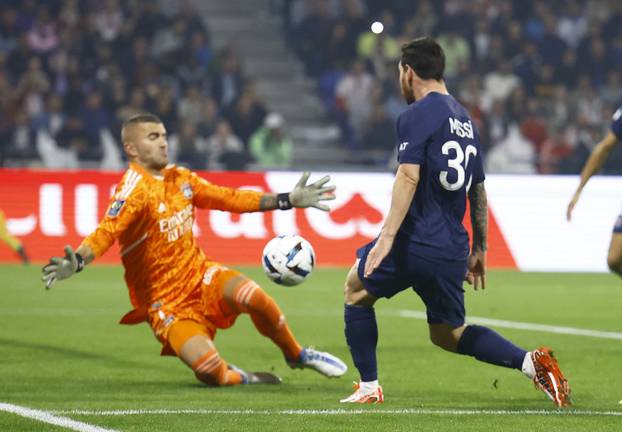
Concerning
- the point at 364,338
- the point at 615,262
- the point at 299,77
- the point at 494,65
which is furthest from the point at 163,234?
the point at 299,77

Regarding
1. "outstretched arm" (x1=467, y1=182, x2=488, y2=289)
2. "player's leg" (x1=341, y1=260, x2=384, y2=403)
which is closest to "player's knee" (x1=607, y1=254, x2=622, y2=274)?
"outstretched arm" (x1=467, y1=182, x2=488, y2=289)

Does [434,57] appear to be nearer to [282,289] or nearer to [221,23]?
[282,289]

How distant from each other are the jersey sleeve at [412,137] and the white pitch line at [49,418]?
2068 millimetres

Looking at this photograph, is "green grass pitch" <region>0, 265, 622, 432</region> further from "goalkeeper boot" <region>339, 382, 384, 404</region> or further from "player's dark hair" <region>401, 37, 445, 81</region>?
"player's dark hair" <region>401, 37, 445, 81</region>

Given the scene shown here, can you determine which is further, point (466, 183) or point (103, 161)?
point (103, 161)

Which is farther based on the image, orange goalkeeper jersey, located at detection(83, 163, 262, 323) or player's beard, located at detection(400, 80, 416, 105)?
orange goalkeeper jersey, located at detection(83, 163, 262, 323)

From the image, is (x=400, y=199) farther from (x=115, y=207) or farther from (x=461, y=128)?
(x=115, y=207)

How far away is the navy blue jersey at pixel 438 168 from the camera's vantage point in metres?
6.85

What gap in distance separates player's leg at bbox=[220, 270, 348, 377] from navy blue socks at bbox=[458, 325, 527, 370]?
4.14ft

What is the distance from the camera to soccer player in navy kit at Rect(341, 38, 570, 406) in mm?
6828

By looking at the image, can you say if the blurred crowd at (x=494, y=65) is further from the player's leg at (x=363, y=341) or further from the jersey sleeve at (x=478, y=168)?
the player's leg at (x=363, y=341)

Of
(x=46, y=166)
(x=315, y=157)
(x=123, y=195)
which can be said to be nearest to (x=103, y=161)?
(x=46, y=166)

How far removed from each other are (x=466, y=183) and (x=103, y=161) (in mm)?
14589

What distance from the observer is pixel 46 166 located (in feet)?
67.5
